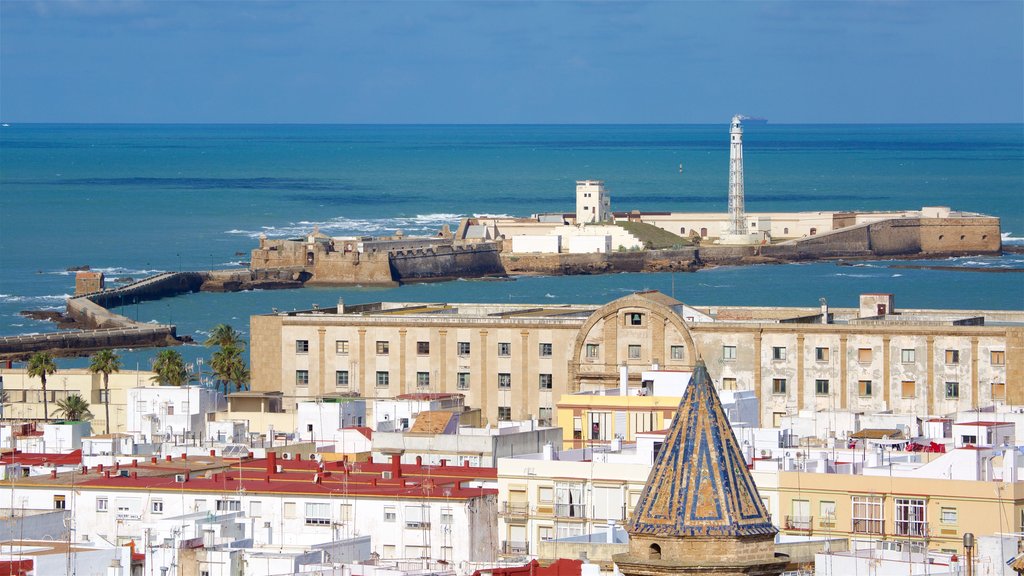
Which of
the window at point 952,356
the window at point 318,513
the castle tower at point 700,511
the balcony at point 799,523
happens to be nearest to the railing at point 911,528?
the balcony at point 799,523

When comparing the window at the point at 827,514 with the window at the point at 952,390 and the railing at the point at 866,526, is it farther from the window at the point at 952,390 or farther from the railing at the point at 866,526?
the window at the point at 952,390

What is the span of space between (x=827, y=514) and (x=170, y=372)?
43.5 meters

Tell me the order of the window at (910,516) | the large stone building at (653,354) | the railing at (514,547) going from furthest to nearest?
the large stone building at (653,354)
the railing at (514,547)
the window at (910,516)

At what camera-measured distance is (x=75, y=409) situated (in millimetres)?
82062

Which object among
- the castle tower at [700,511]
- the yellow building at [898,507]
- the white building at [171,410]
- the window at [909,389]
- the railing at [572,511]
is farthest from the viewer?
the window at [909,389]

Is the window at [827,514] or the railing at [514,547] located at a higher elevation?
the window at [827,514]

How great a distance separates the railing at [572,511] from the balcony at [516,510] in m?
0.59

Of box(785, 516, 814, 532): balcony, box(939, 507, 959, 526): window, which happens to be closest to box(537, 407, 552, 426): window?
box(785, 516, 814, 532): balcony

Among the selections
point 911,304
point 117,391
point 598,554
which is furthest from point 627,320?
point 911,304

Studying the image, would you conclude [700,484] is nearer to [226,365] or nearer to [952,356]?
[952,356]

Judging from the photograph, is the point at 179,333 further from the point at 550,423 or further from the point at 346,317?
the point at 550,423

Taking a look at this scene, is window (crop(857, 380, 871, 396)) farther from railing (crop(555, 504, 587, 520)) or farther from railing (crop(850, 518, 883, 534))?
railing (crop(850, 518, 883, 534))

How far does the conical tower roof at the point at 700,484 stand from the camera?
66.6 ft

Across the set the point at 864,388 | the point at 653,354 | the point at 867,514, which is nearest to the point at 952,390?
the point at 864,388
